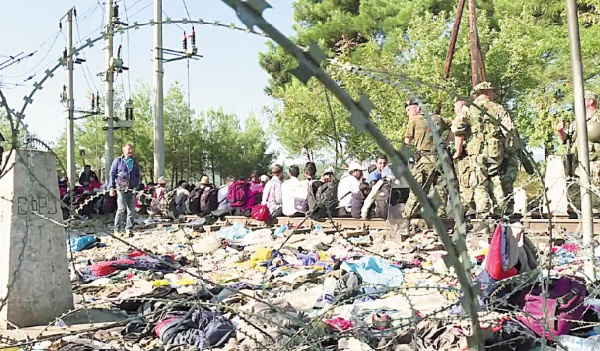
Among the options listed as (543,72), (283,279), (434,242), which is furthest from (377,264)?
(543,72)

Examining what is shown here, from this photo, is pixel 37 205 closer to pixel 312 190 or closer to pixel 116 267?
pixel 116 267

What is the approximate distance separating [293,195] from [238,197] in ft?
5.95

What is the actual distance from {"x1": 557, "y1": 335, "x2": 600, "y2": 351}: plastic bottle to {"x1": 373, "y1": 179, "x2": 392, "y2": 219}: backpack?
615 cm

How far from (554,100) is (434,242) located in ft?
32.7

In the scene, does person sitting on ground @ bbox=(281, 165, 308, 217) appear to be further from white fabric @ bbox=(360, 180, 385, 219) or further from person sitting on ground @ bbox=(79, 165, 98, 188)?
person sitting on ground @ bbox=(79, 165, 98, 188)

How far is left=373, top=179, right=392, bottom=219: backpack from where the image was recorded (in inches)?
383

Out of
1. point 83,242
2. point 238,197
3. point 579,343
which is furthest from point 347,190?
point 579,343

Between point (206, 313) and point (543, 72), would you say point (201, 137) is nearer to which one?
point (543, 72)

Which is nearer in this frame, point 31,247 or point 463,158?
point 31,247

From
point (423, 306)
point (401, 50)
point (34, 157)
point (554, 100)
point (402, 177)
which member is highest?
point (401, 50)

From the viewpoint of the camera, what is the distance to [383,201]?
9875 millimetres

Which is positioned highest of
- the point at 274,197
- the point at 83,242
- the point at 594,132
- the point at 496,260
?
the point at 594,132

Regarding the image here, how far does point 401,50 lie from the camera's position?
21.7 m

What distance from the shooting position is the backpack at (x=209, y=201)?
13.3 meters
